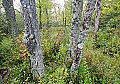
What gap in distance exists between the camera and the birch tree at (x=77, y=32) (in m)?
5.84

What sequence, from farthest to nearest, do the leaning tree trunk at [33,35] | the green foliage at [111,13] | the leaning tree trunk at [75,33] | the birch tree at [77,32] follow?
the green foliage at [111,13]
the leaning tree trunk at [75,33]
the birch tree at [77,32]
the leaning tree trunk at [33,35]

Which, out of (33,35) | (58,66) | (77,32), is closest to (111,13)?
(77,32)

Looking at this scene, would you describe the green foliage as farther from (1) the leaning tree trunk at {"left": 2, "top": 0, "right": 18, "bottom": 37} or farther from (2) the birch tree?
(2) the birch tree

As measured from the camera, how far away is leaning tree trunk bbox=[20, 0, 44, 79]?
533cm

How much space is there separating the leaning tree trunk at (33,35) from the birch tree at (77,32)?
1.18m

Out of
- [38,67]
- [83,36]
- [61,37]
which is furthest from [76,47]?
[61,37]

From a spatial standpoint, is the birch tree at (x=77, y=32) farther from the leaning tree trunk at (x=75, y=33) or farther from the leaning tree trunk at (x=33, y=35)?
the leaning tree trunk at (x=33, y=35)

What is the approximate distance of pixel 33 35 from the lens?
18.7 ft

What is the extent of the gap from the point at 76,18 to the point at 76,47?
3.19 feet

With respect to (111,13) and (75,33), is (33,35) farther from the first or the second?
(111,13)

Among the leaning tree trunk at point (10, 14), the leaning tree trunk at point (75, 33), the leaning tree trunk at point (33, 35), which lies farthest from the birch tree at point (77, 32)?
the leaning tree trunk at point (10, 14)

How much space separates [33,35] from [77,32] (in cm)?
162

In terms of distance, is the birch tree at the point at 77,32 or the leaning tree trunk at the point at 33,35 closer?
the leaning tree trunk at the point at 33,35

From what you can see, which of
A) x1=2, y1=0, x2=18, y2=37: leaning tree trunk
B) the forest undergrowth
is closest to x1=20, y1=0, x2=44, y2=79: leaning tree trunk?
the forest undergrowth
